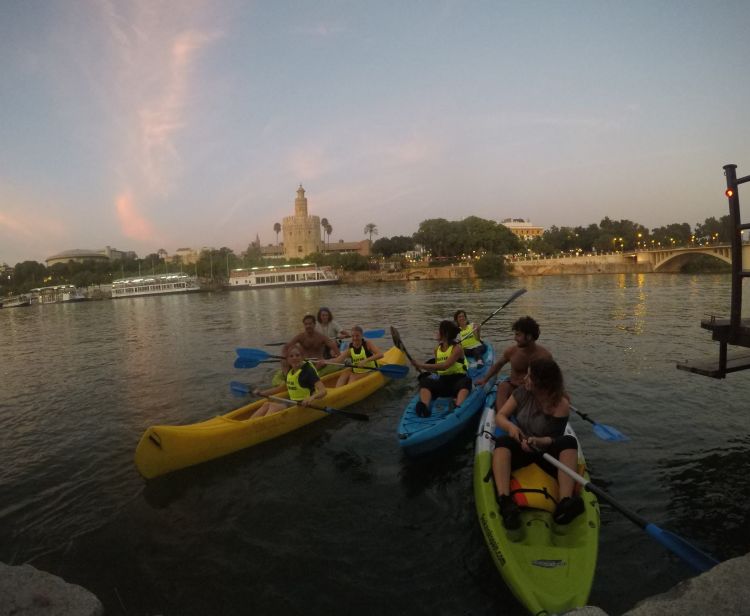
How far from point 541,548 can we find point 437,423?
294cm

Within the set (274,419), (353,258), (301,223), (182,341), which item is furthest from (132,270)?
(274,419)

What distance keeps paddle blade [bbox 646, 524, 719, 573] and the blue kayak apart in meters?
3.42

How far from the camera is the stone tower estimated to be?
158 m

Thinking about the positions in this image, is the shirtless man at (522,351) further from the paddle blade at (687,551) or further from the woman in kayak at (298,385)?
the woman in kayak at (298,385)

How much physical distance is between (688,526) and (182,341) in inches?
903

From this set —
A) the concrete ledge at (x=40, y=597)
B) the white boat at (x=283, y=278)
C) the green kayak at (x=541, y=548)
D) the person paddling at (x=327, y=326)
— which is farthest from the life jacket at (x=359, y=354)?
the white boat at (x=283, y=278)

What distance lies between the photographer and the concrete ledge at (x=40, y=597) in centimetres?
309

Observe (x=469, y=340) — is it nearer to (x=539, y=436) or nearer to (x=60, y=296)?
(x=539, y=436)

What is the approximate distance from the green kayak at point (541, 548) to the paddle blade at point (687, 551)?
0.61 meters

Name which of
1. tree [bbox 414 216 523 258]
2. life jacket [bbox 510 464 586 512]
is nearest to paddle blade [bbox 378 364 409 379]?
life jacket [bbox 510 464 586 512]

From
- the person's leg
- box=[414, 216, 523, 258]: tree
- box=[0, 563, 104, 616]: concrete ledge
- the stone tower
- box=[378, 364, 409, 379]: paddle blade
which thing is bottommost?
box=[378, 364, 409, 379]: paddle blade

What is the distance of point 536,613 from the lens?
145 inches

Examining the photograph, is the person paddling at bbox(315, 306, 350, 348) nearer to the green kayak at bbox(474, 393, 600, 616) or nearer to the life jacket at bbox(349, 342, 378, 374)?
the life jacket at bbox(349, 342, 378, 374)

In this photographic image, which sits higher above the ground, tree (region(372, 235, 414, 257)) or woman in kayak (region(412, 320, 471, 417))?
tree (region(372, 235, 414, 257))
